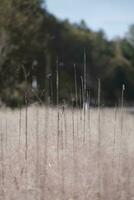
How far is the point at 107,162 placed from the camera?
19.4ft

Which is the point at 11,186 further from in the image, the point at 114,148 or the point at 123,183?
the point at 114,148

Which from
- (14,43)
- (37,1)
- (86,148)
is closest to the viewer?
(86,148)

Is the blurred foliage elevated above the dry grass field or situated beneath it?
elevated above

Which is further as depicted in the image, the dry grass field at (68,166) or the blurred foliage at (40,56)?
the blurred foliage at (40,56)

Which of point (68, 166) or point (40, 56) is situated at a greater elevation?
point (40, 56)

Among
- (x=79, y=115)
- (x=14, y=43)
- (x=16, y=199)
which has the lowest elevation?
(x=16, y=199)

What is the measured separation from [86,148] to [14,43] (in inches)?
847

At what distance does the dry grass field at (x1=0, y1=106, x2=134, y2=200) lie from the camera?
527cm

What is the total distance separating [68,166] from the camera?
5.88 m

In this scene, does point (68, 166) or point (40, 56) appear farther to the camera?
point (40, 56)

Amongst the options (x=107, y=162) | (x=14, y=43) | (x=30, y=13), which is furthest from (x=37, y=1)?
(x=107, y=162)

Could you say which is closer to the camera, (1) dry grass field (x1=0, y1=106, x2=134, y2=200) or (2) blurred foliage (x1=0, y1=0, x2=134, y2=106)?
(1) dry grass field (x1=0, y1=106, x2=134, y2=200)

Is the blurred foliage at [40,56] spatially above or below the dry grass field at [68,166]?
above

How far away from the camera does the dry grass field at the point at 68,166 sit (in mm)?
5273
